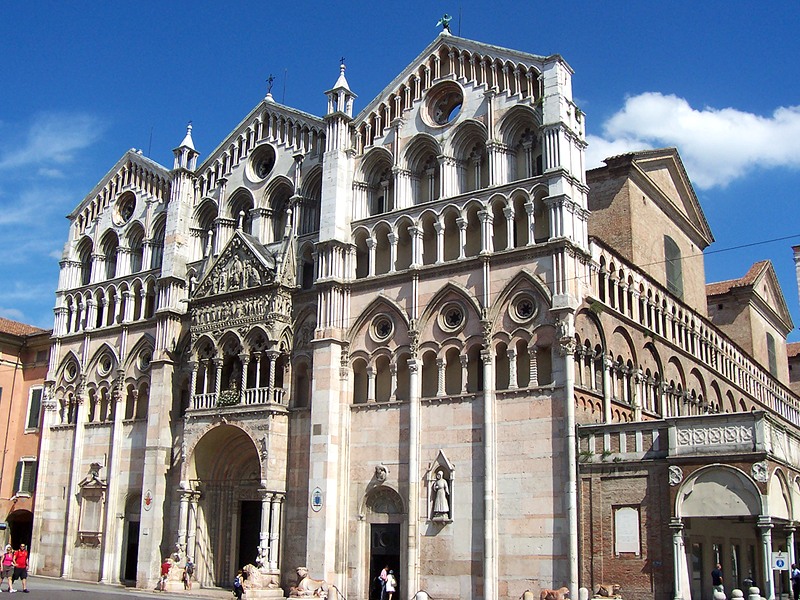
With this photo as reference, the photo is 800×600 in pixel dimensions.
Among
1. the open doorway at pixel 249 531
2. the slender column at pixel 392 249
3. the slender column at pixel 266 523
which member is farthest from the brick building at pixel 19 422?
the slender column at pixel 392 249

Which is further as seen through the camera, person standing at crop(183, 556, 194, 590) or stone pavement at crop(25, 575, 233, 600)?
person standing at crop(183, 556, 194, 590)

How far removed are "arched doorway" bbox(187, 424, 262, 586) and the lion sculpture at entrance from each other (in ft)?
20.1

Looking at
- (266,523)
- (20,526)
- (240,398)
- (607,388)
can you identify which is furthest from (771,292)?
(20,526)

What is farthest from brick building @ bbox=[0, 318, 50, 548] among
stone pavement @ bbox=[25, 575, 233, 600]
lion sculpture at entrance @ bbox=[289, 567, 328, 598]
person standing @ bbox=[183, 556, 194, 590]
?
lion sculpture at entrance @ bbox=[289, 567, 328, 598]

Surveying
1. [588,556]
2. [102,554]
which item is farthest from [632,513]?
[102,554]

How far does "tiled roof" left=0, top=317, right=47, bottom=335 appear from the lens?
48.6 meters

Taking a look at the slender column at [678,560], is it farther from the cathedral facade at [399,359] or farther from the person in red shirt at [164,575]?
the person in red shirt at [164,575]

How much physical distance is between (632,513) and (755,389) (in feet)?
84.9

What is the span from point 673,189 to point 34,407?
3360 cm

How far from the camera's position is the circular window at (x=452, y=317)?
3069 cm

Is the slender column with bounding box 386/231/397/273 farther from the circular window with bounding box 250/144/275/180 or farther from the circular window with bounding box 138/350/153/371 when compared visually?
the circular window with bounding box 138/350/153/371

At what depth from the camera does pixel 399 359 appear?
3192cm

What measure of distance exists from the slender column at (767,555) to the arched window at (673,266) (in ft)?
61.7

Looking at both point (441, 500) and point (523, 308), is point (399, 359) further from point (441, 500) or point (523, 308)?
point (441, 500)
